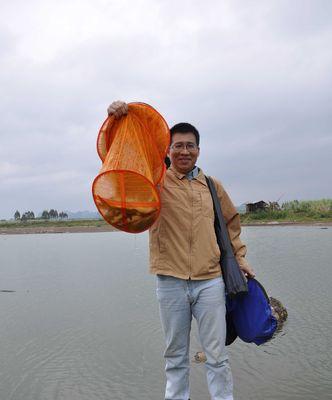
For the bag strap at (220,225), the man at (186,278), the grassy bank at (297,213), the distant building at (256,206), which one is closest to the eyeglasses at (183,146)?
the man at (186,278)

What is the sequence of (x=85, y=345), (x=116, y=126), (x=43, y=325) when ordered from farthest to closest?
(x=43, y=325)
(x=85, y=345)
(x=116, y=126)

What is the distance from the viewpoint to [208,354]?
2760 mm

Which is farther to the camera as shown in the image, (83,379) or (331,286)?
(331,286)

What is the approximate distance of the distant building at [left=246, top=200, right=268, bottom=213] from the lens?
36969mm

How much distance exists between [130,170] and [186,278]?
788 millimetres

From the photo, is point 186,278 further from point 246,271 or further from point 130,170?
point 130,170

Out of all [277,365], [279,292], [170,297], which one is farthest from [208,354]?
[279,292]

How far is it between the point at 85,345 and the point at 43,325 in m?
1.28

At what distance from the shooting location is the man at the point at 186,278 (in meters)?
2.73

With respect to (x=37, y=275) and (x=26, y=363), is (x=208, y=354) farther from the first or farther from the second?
(x=37, y=275)

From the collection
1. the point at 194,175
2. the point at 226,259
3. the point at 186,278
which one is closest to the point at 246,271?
the point at 226,259

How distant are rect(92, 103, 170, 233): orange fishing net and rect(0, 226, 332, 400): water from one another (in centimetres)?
196

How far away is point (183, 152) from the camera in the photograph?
2871 mm

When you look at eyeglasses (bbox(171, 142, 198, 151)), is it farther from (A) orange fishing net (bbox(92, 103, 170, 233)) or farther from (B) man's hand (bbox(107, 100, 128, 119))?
(B) man's hand (bbox(107, 100, 128, 119))
